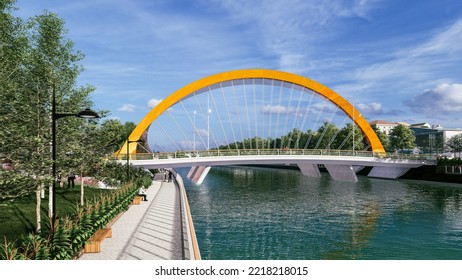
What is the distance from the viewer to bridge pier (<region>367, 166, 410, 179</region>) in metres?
57.8

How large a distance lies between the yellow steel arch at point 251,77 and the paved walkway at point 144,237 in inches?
1007

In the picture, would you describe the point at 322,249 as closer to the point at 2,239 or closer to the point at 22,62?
the point at 2,239

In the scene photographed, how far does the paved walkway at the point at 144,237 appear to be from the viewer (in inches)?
485

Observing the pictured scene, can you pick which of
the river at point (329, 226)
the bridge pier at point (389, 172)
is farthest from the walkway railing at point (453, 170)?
the river at point (329, 226)

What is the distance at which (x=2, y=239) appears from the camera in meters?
14.6

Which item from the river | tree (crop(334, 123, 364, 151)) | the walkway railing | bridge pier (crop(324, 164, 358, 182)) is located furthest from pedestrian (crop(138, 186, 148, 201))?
tree (crop(334, 123, 364, 151))

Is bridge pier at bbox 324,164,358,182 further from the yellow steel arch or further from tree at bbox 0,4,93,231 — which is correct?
tree at bbox 0,4,93,231

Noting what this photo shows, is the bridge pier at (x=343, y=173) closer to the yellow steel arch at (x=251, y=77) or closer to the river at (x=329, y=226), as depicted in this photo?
the yellow steel arch at (x=251, y=77)

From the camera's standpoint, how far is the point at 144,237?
1487 cm

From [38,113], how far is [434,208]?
91.7ft

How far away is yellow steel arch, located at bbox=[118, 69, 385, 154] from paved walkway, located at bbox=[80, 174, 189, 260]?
25.6 m

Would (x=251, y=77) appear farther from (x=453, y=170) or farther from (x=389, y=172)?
(x=453, y=170)

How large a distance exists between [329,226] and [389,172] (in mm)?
41799
